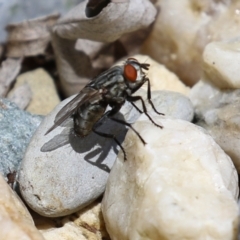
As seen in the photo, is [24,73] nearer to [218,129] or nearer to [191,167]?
[218,129]

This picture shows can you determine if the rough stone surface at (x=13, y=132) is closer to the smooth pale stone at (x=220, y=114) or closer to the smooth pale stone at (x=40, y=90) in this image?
the smooth pale stone at (x=40, y=90)

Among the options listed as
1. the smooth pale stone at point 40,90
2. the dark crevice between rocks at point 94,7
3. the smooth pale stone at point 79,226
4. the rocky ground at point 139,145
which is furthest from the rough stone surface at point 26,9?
the smooth pale stone at point 79,226

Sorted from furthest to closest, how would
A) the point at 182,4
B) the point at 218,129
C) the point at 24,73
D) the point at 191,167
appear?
the point at 24,73
the point at 182,4
the point at 218,129
the point at 191,167

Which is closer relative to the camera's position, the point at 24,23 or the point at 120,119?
the point at 120,119

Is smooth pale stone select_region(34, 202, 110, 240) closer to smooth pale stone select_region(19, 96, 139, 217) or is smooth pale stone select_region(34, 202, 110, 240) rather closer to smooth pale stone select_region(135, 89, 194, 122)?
smooth pale stone select_region(19, 96, 139, 217)

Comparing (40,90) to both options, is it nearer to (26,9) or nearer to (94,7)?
(26,9)

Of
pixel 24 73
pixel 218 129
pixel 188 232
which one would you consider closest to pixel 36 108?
pixel 24 73
